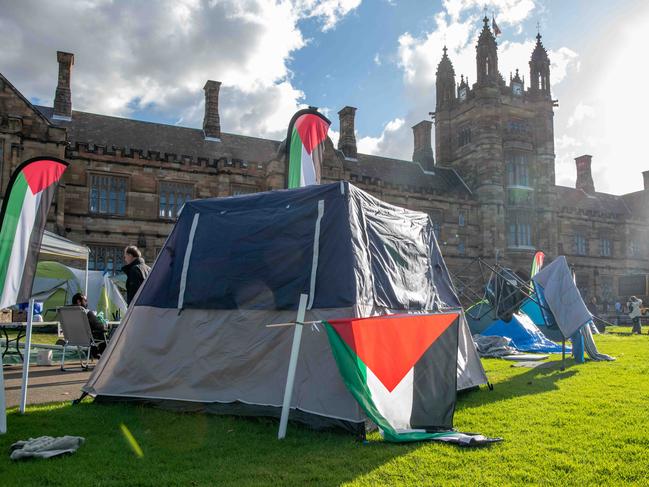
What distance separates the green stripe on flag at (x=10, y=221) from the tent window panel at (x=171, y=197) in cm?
1943

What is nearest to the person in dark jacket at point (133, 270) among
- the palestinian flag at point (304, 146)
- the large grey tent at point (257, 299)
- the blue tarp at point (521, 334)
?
the large grey tent at point (257, 299)

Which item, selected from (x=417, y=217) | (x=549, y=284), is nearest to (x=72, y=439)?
(x=417, y=217)

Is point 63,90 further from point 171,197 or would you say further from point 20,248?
point 20,248

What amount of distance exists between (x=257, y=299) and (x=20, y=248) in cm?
259

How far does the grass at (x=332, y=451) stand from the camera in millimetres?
3844

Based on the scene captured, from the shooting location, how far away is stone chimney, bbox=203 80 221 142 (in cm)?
2822

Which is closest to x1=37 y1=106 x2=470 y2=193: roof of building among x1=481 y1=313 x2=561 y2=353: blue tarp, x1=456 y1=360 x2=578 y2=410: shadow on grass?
x1=481 y1=313 x2=561 y2=353: blue tarp

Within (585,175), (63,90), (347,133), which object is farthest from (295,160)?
(585,175)

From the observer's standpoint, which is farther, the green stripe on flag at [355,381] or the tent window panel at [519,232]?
the tent window panel at [519,232]

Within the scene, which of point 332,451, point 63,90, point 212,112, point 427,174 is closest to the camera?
point 332,451

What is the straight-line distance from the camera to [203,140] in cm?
2817

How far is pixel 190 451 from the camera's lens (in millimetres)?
4488

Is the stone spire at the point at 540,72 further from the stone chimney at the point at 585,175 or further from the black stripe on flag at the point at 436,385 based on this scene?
the black stripe on flag at the point at 436,385

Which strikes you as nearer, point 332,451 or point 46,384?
point 332,451
